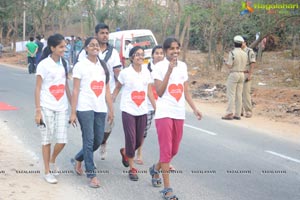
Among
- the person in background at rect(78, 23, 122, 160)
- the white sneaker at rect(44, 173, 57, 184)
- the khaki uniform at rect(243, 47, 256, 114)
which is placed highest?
the person in background at rect(78, 23, 122, 160)

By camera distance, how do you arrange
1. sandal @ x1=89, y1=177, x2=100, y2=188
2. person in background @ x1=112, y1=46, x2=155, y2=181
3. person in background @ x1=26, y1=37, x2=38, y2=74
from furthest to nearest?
person in background @ x1=26, y1=37, x2=38, y2=74
person in background @ x1=112, y1=46, x2=155, y2=181
sandal @ x1=89, y1=177, x2=100, y2=188

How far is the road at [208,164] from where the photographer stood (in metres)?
5.95

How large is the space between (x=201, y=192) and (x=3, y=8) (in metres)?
33.2

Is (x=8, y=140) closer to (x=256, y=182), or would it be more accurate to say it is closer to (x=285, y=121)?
(x=256, y=182)

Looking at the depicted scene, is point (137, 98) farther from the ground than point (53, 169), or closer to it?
farther from the ground

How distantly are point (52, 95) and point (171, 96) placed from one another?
4.82ft

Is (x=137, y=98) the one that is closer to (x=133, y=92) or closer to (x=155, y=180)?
(x=133, y=92)

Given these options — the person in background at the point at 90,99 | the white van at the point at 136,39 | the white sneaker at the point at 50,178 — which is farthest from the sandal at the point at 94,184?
the white van at the point at 136,39

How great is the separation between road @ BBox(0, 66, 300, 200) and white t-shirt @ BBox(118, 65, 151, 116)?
940 millimetres

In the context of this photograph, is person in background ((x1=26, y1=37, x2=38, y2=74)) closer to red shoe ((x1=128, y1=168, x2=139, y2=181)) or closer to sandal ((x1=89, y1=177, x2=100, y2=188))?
red shoe ((x1=128, y1=168, x2=139, y2=181))

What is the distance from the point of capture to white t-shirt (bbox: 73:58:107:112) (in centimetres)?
589

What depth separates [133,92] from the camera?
629 cm

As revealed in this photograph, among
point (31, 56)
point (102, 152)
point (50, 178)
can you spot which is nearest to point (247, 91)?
point (102, 152)

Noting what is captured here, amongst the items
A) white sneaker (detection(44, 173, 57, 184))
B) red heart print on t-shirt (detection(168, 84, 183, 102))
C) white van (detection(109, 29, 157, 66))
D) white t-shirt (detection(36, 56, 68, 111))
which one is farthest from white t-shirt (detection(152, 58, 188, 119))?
white van (detection(109, 29, 157, 66))
